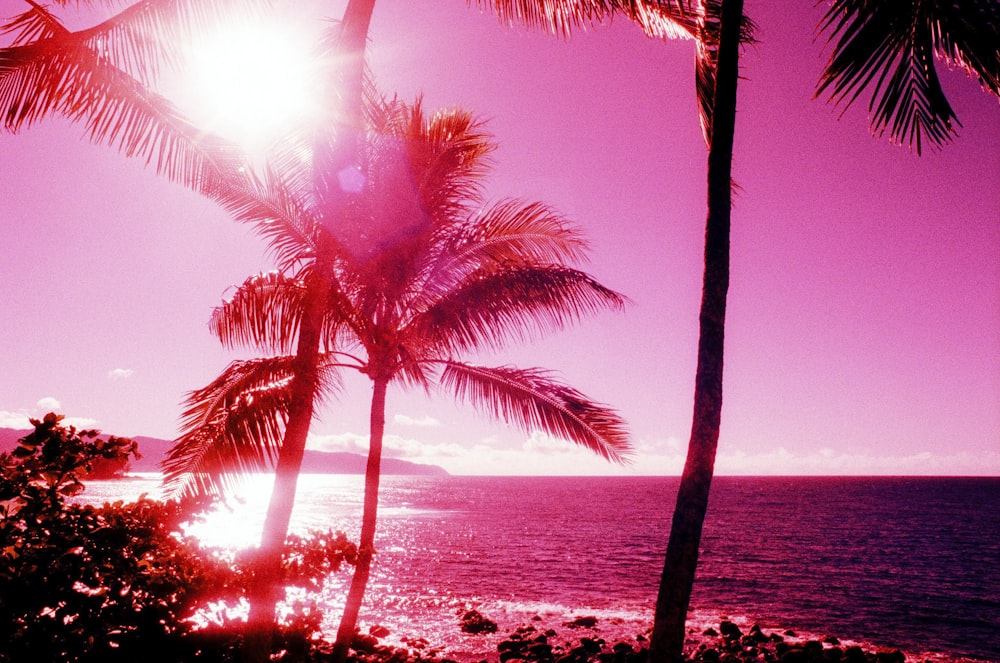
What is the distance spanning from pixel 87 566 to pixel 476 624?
18.8 meters

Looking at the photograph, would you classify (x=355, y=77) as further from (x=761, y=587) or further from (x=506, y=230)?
(x=761, y=587)

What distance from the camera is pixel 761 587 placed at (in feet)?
99.6

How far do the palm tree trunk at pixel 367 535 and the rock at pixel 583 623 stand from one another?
16133 mm

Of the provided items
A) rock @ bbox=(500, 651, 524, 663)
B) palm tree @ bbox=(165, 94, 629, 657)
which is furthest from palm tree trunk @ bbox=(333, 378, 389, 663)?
rock @ bbox=(500, 651, 524, 663)

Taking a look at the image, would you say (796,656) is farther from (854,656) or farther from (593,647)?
(593,647)

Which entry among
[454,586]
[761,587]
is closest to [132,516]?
[454,586]

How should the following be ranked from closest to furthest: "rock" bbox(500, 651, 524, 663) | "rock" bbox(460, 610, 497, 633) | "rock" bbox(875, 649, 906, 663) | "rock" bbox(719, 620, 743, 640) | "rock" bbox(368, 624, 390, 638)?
"rock" bbox(500, 651, 524, 663), "rock" bbox(875, 649, 906, 663), "rock" bbox(368, 624, 390, 638), "rock" bbox(719, 620, 743, 640), "rock" bbox(460, 610, 497, 633)

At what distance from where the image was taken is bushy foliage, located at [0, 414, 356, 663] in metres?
3.78

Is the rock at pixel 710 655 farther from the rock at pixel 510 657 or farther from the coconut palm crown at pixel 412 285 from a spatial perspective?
the coconut palm crown at pixel 412 285

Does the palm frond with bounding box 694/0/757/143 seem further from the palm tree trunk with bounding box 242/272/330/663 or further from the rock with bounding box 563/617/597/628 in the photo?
the rock with bounding box 563/617/597/628

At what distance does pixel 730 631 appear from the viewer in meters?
19.9

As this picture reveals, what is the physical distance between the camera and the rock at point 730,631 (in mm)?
19328

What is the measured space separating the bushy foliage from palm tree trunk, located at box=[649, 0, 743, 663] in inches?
166

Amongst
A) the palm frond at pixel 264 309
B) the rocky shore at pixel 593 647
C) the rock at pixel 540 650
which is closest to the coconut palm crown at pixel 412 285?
the palm frond at pixel 264 309
